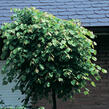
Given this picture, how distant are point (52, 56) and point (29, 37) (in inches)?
19.1

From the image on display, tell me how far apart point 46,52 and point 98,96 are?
267 centimetres

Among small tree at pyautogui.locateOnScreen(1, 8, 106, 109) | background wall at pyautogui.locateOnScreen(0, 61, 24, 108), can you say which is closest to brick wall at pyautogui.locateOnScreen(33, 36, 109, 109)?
background wall at pyautogui.locateOnScreen(0, 61, 24, 108)

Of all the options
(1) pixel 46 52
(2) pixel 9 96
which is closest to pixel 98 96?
(2) pixel 9 96

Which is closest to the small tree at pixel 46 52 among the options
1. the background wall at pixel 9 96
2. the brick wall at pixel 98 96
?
the brick wall at pixel 98 96

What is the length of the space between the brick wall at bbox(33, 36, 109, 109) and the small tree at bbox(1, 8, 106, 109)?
5.82ft

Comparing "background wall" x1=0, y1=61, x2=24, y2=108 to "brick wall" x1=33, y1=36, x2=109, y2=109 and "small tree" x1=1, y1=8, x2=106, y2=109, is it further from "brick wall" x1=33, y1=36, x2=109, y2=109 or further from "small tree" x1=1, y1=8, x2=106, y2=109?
"small tree" x1=1, y1=8, x2=106, y2=109

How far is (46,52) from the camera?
4.21 m

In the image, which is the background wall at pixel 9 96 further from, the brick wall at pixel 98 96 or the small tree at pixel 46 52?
the small tree at pixel 46 52

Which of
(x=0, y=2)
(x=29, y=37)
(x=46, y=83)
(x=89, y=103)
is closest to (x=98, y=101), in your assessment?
(x=89, y=103)

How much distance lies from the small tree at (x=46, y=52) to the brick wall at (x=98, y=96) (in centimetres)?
178

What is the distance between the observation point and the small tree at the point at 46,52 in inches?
168

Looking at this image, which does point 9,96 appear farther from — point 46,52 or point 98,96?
point 46,52

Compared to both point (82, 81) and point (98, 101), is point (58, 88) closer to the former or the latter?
point (82, 81)

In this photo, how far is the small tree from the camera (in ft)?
14.0
